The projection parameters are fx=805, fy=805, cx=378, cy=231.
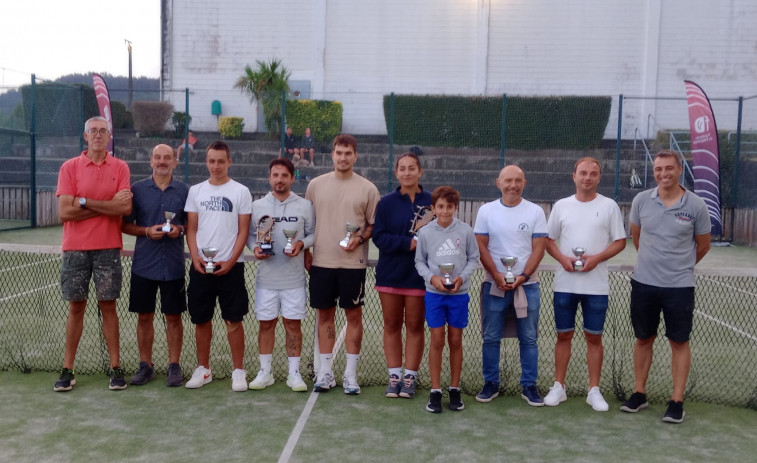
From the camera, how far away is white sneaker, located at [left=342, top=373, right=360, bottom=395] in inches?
223

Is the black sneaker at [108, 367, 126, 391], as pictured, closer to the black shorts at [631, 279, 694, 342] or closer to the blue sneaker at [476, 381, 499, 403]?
the blue sneaker at [476, 381, 499, 403]

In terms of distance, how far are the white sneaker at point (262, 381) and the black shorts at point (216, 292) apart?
43 cm

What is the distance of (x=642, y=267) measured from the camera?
530 centimetres

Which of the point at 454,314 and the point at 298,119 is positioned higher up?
the point at 298,119

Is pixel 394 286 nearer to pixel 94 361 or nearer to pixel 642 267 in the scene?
pixel 642 267

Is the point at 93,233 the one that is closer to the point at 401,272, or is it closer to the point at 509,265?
the point at 401,272

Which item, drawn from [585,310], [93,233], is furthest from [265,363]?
[585,310]

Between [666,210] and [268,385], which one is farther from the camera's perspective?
[268,385]

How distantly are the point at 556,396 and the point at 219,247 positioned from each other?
2540mm

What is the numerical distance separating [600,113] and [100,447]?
17992mm

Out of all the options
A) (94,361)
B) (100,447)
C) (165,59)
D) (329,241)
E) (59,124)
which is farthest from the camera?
(165,59)

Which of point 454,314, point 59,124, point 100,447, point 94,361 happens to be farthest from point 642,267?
point 59,124

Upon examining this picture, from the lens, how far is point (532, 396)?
18.0ft

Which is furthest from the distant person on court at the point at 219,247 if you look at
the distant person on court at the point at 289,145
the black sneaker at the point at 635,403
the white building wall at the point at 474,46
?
the white building wall at the point at 474,46
